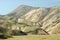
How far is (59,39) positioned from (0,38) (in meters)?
9.37

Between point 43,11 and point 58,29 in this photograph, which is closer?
point 58,29

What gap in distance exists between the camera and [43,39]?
2553 centimetres

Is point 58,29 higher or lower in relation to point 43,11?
lower

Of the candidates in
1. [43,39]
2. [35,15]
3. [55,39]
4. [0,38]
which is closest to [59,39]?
[55,39]

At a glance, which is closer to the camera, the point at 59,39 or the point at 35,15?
the point at 59,39

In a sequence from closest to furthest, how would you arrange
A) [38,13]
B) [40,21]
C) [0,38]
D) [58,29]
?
[0,38]
[58,29]
[40,21]
[38,13]

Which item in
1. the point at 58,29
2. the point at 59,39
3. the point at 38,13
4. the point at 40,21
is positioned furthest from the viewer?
the point at 38,13

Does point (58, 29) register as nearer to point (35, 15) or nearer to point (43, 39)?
point (43, 39)

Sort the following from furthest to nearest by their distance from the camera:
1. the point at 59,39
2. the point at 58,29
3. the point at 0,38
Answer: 1. the point at 58,29
2. the point at 0,38
3. the point at 59,39

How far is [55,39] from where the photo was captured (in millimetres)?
25219

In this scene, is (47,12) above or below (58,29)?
above

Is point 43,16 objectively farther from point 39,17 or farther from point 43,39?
point 43,39

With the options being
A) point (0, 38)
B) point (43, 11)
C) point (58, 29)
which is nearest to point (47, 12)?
point (43, 11)

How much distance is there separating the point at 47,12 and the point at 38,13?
10.7 m
